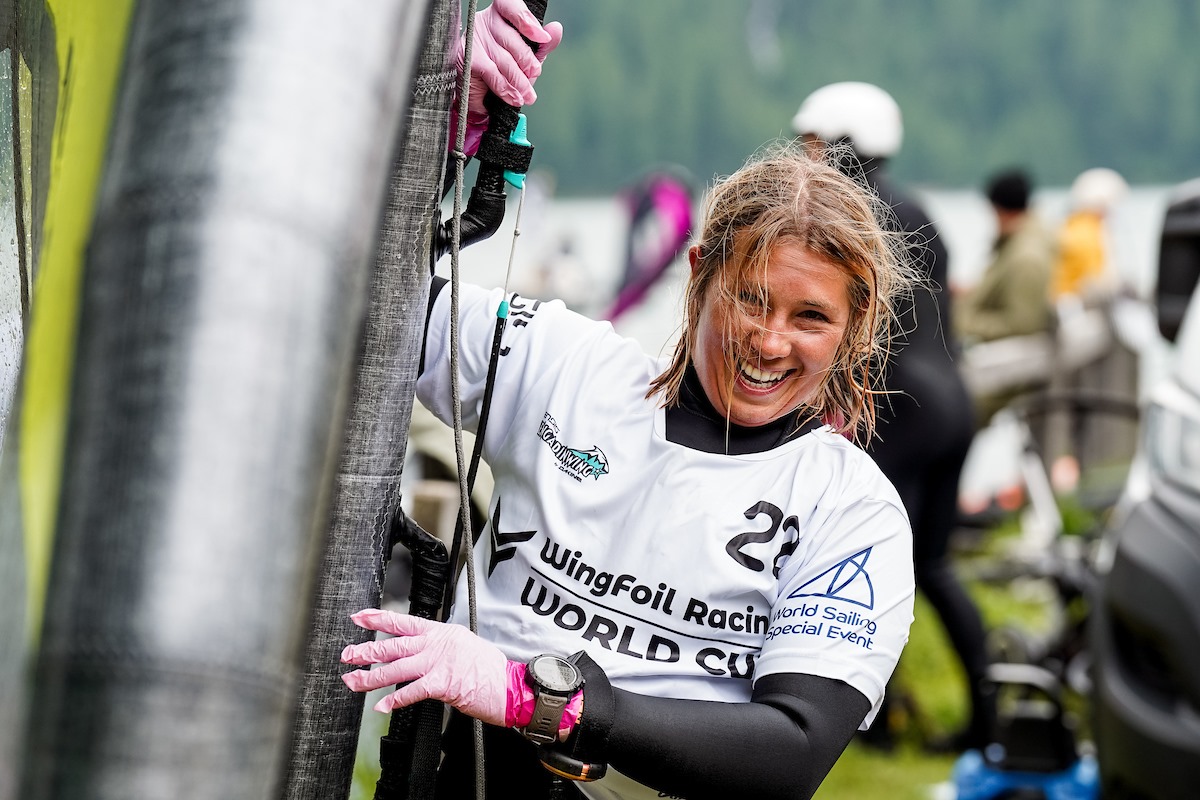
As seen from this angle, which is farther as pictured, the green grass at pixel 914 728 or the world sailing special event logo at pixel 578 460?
the green grass at pixel 914 728

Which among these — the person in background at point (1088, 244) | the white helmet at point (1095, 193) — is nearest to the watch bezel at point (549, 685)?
the person in background at point (1088, 244)

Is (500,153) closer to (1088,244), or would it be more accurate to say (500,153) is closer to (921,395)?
(921,395)

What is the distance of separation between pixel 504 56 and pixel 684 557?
69cm

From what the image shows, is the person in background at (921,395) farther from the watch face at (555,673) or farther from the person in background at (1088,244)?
the person in background at (1088,244)

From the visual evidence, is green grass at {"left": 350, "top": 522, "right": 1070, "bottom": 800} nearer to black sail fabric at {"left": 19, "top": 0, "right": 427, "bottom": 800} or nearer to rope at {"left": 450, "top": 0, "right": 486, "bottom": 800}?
rope at {"left": 450, "top": 0, "right": 486, "bottom": 800}

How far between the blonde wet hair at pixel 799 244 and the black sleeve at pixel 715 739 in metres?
0.45

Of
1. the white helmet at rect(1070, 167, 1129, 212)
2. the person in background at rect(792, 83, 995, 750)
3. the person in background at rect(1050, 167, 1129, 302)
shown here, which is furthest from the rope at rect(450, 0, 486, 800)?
the white helmet at rect(1070, 167, 1129, 212)

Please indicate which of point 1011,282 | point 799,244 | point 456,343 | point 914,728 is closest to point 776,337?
point 799,244

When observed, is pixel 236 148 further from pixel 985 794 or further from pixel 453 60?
pixel 985 794

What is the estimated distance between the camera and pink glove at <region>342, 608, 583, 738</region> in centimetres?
151

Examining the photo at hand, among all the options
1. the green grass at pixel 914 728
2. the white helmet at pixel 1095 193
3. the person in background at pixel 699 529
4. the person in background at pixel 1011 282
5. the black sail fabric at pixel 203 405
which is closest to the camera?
the black sail fabric at pixel 203 405

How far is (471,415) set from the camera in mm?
1977

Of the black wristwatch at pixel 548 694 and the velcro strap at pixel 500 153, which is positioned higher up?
the velcro strap at pixel 500 153

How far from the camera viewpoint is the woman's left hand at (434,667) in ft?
4.94
